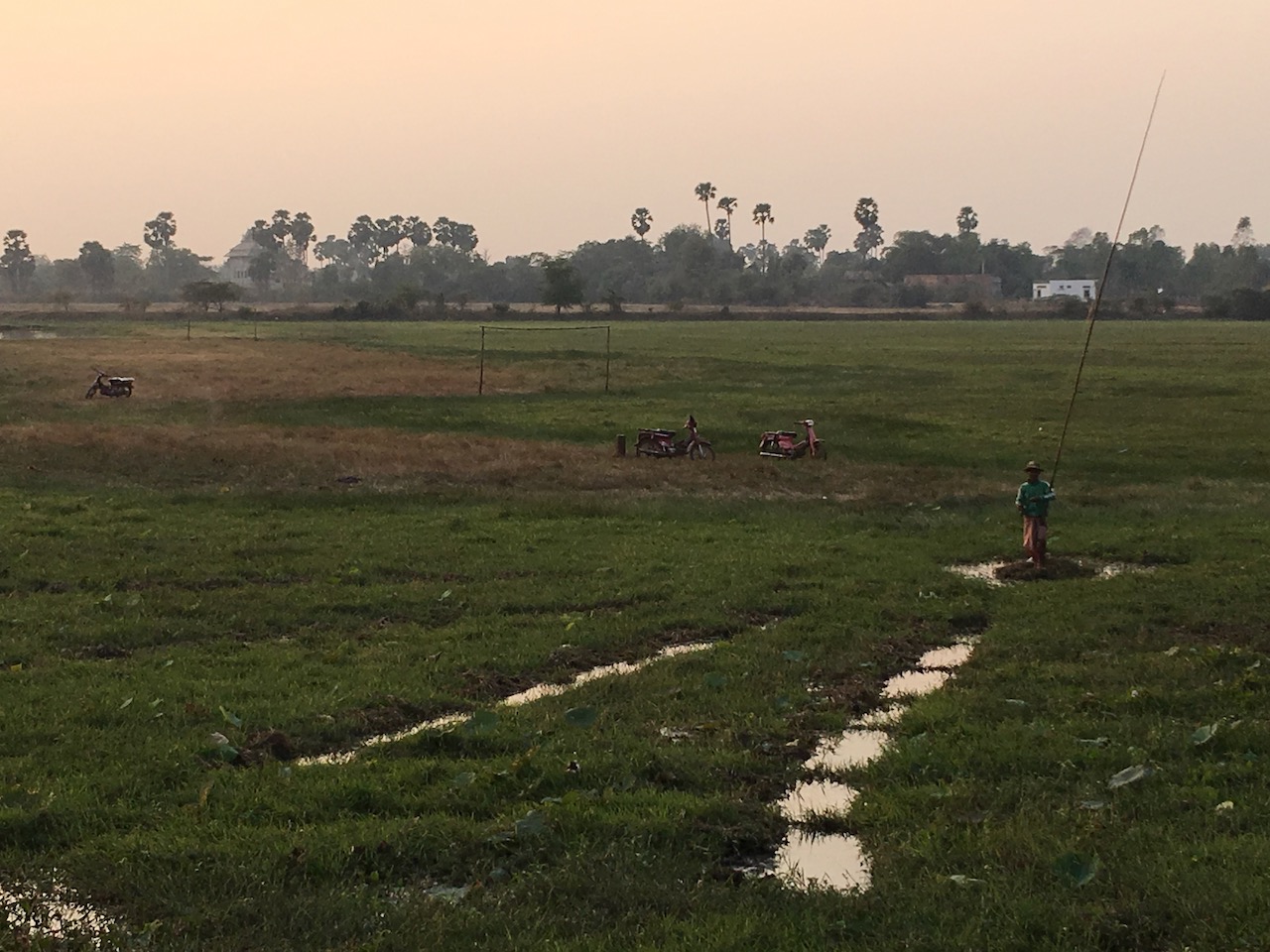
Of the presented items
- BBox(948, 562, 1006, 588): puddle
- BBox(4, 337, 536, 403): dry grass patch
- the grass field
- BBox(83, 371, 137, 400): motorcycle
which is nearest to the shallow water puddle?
the grass field

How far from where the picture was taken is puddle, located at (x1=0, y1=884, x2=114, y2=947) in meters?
6.57

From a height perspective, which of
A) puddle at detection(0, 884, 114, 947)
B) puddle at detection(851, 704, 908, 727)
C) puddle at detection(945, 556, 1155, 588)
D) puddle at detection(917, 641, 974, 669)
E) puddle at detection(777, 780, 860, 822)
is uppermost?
puddle at detection(0, 884, 114, 947)

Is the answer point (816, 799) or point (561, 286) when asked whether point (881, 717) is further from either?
point (561, 286)

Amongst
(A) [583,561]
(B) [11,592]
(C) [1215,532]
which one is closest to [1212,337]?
(C) [1215,532]

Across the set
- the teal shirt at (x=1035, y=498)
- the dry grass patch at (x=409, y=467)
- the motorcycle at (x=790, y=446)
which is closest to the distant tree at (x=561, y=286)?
the dry grass patch at (x=409, y=467)

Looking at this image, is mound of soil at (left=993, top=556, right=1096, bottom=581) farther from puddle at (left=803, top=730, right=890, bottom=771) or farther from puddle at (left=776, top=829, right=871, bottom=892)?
puddle at (left=776, top=829, right=871, bottom=892)

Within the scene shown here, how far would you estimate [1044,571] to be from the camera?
17297 millimetres

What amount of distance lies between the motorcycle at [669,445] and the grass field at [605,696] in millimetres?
975

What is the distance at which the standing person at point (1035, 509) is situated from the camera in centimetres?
1658

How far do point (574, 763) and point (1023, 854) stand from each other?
3.25 m

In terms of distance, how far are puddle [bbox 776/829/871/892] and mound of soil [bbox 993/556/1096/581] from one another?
9.74m

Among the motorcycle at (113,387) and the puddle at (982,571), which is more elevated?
the puddle at (982,571)

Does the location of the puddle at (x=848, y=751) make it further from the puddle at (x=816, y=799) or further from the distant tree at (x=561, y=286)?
the distant tree at (x=561, y=286)

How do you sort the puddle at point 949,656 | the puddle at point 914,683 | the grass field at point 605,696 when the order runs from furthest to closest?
the puddle at point 949,656
the puddle at point 914,683
the grass field at point 605,696
